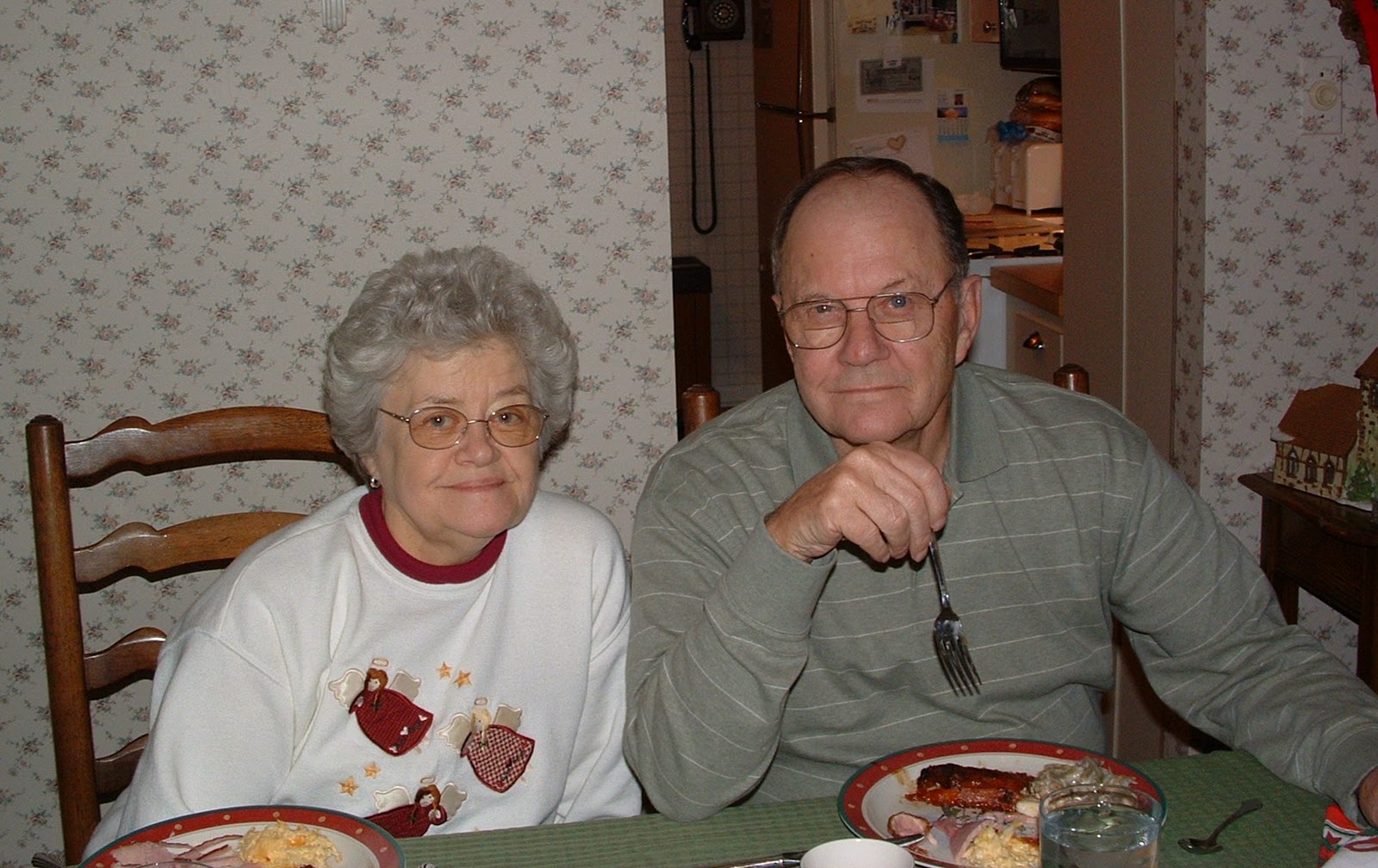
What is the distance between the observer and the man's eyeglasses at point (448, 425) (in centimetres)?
148

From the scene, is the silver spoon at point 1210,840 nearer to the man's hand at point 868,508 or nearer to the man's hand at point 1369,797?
the man's hand at point 1369,797

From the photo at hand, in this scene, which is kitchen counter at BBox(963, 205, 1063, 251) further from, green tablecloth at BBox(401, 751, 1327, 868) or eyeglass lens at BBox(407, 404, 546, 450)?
green tablecloth at BBox(401, 751, 1327, 868)

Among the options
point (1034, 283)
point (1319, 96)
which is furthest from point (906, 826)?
point (1034, 283)

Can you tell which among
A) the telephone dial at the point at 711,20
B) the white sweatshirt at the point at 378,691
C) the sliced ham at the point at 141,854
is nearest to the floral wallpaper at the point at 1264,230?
the white sweatshirt at the point at 378,691

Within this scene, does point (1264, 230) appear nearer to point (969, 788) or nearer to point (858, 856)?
point (969, 788)

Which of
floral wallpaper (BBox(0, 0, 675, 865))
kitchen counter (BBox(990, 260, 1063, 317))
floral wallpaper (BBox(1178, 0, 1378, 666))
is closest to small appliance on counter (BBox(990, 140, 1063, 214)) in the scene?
kitchen counter (BBox(990, 260, 1063, 317))

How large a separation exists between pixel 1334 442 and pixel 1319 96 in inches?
27.1

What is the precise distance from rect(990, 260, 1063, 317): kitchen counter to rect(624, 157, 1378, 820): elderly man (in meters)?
1.97

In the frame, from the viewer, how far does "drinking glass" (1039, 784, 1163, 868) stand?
98 centimetres

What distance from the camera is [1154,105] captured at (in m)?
2.79

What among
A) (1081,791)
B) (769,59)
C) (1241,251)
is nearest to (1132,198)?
(1241,251)

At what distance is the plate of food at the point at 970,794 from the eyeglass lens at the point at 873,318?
45 centimetres

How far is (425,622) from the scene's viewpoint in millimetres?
1474

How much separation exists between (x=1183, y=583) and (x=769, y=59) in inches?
185
